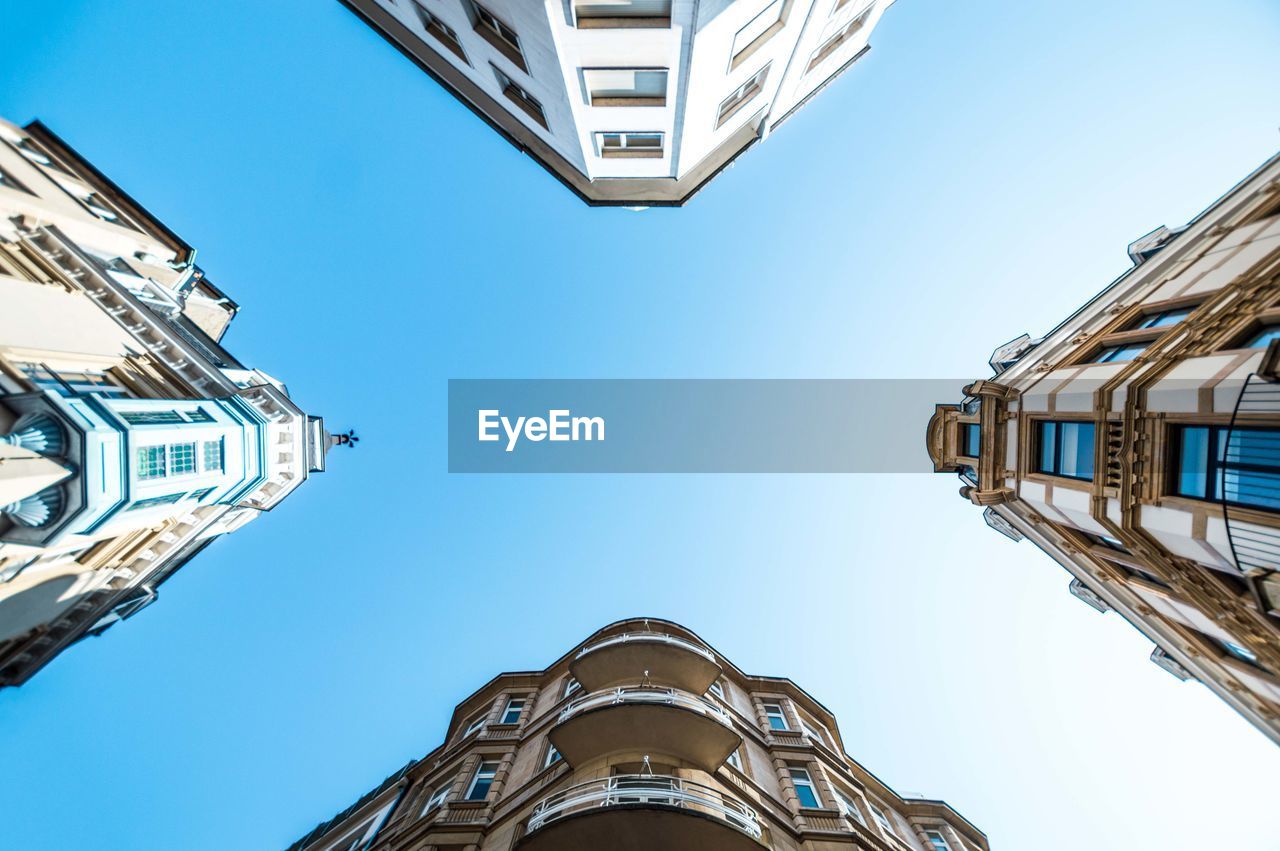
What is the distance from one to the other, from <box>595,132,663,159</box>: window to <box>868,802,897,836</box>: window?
2707 centimetres

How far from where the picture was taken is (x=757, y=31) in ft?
58.0

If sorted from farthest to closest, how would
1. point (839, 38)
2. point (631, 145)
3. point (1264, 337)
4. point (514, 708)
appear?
point (514, 708) < point (839, 38) < point (631, 145) < point (1264, 337)

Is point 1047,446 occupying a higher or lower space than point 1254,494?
higher

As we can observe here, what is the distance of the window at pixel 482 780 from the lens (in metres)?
18.5

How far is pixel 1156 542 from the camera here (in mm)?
11273

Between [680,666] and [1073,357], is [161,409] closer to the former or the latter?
[680,666]

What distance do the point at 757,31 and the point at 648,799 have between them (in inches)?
895

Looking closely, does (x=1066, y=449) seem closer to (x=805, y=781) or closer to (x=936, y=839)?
(x=805, y=781)

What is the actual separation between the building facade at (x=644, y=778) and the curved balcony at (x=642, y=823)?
37 millimetres

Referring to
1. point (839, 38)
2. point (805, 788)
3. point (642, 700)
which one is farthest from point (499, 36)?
point (805, 788)

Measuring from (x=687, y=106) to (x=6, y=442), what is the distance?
2102 cm

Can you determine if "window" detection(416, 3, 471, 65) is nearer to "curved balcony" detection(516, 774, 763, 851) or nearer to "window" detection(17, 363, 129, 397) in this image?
"window" detection(17, 363, 129, 397)

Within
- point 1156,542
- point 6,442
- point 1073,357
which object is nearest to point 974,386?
point 1073,357

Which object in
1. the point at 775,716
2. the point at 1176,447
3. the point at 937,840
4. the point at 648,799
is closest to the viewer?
the point at 1176,447
